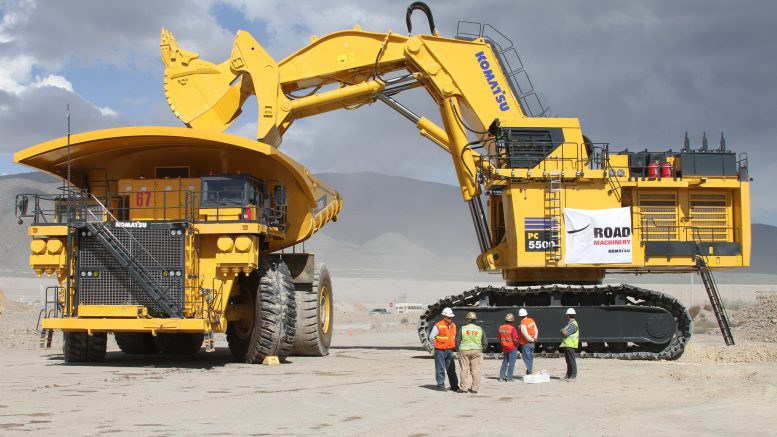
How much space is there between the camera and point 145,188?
1984 centimetres

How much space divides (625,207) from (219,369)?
9.86 metres

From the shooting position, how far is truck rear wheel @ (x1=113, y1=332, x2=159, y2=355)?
76.1ft

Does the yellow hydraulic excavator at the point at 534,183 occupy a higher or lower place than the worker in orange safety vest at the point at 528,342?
higher

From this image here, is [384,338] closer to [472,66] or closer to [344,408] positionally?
[472,66]

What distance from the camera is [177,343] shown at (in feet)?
76.6

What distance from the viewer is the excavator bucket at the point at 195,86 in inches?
896

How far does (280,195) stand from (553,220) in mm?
6208

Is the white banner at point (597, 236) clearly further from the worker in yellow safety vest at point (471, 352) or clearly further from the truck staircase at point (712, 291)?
the worker in yellow safety vest at point (471, 352)

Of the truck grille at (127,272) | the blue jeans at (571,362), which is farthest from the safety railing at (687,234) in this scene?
the truck grille at (127,272)

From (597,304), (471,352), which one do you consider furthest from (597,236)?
(471,352)

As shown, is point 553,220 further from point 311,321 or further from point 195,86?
point 195,86

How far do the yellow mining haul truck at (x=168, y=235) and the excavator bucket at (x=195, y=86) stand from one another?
2410 millimetres

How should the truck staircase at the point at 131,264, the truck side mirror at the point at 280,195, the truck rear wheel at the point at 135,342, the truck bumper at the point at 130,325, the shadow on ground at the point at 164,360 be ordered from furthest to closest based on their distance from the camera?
the truck rear wheel at the point at 135,342, the truck side mirror at the point at 280,195, the shadow on ground at the point at 164,360, the truck staircase at the point at 131,264, the truck bumper at the point at 130,325

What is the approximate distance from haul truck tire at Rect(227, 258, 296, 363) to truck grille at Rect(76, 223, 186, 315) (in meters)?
1.76
